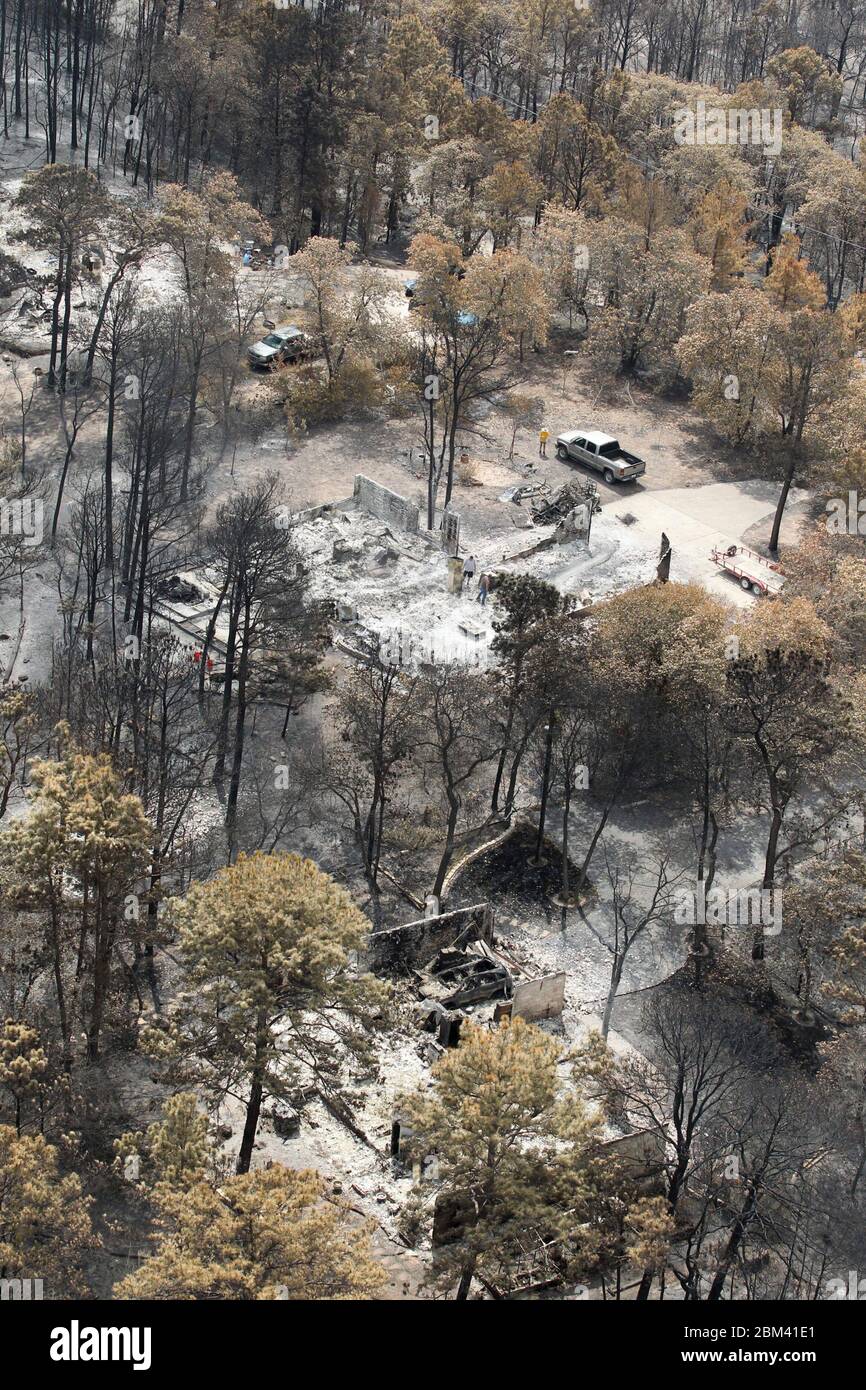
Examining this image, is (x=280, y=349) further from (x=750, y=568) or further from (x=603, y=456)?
(x=750, y=568)

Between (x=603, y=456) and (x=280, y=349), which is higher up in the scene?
(x=280, y=349)

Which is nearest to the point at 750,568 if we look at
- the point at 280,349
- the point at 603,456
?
the point at 603,456

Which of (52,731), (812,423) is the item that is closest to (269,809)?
(52,731)

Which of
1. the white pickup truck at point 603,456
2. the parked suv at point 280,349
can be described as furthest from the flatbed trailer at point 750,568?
the parked suv at point 280,349

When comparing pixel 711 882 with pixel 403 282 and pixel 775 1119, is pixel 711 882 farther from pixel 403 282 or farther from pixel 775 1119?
pixel 403 282

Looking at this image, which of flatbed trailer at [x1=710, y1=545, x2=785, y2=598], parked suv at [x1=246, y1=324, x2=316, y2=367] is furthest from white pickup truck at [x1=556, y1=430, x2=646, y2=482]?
parked suv at [x1=246, y1=324, x2=316, y2=367]
